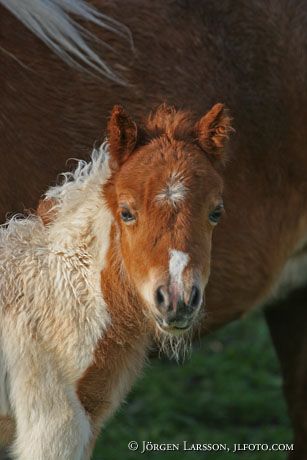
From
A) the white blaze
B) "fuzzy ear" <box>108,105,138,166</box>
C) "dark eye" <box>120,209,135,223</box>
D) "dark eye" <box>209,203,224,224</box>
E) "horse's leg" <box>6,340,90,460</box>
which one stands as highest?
"fuzzy ear" <box>108,105,138,166</box>

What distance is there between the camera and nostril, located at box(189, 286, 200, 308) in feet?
10.5

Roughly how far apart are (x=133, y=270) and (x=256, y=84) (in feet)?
4.93

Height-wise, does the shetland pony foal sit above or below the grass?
above

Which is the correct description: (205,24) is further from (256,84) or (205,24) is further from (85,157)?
(85,157)

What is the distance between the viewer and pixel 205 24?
4664mm

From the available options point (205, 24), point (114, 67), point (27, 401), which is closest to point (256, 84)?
point (205, 24)

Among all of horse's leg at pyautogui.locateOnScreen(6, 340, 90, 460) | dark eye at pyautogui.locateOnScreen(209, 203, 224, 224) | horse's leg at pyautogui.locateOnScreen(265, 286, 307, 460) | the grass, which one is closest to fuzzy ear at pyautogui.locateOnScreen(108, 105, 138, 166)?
dark eye at pyautogui.locateOnScreen(209, 203, 224, 224)

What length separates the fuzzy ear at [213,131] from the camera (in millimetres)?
3551

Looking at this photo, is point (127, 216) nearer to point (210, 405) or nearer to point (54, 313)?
point (54, 313)

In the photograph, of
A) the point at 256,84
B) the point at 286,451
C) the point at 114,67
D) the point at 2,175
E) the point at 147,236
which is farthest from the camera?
the point at 286,451

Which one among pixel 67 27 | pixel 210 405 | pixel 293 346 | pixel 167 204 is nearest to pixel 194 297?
pixel 167 204

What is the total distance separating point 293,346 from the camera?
561 centimetres

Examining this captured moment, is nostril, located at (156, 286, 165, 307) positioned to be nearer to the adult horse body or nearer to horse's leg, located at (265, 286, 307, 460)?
the adult horse body

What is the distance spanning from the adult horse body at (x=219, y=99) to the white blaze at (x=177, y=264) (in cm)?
96
